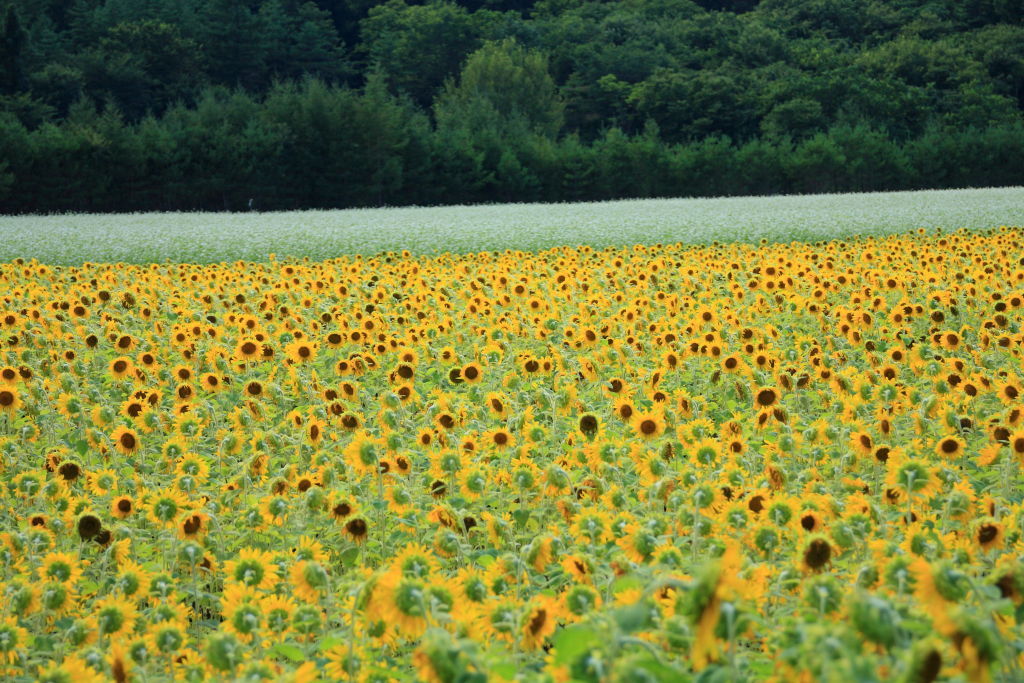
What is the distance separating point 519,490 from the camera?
4297 mm

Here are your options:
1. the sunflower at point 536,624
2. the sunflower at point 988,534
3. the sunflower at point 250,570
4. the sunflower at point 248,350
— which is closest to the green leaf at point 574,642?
the sunflower at point 536,624

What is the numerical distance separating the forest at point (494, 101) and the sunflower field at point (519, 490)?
27.6 metres

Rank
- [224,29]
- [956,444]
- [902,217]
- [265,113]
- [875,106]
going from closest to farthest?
[956,444] < [902,217] < [265,113] < [875,106] < [224,29]

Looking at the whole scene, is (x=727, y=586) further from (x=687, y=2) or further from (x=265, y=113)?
(x=687, y=2)

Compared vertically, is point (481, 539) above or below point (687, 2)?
below

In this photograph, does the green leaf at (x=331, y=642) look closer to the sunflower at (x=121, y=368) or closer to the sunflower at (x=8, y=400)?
the sunflower at (x=8, y=400)

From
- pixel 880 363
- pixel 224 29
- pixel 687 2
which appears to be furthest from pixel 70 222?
pixel 687 2

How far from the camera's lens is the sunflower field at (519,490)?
2.34m

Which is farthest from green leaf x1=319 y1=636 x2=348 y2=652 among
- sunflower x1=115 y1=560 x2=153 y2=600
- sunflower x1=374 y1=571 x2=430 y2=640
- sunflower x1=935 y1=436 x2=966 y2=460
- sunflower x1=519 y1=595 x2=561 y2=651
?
sunflower x1=935 y1=436 x2=966 y2=460

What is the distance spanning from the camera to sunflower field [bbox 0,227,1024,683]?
2336 millimetres

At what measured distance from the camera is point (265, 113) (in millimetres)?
37781

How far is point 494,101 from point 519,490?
53580 millimetres

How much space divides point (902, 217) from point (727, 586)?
1919 cm

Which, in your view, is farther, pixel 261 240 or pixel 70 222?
pixel 70 222
